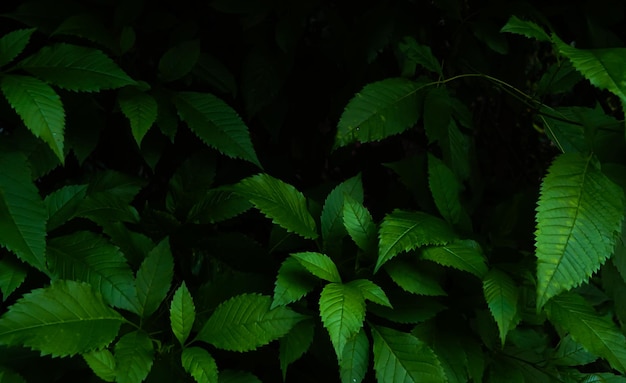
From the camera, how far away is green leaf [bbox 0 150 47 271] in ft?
4.08

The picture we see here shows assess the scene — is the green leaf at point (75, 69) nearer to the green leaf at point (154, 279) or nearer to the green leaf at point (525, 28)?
the green leaf at point (154, 279)

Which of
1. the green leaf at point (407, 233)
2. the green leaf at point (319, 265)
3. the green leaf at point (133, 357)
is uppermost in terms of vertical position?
the green leaf at point (407, 233)

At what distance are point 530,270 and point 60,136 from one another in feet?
3.59

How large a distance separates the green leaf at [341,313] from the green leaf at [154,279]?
1.30ft

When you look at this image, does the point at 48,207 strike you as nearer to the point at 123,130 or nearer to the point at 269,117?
the point at 123,130

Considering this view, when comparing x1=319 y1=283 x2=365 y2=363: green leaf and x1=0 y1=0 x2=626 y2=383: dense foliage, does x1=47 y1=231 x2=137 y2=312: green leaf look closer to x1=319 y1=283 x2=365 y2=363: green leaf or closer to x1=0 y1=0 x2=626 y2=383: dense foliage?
x1=0 y1=0 x2=626 y2=383: dense foliage

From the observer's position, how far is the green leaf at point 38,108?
1.30 meters

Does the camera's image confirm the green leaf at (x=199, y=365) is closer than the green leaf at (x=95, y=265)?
Yes

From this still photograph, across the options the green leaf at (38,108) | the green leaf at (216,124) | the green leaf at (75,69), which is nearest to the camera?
the green leaf at (38,108)

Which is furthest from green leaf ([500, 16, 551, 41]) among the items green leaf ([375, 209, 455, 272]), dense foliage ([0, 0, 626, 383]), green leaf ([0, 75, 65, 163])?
green leaf ([0, 75, 65, 163])

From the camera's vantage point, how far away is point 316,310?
1.47m

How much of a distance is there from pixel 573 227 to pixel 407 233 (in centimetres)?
33

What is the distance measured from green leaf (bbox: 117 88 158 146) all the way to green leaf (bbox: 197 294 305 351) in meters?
0.50

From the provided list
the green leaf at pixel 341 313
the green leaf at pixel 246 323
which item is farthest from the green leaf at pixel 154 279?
the green leaf at pixel 341 313
